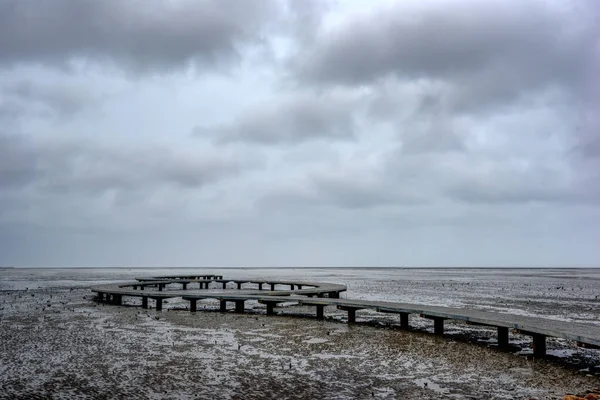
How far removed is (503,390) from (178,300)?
77.3ft

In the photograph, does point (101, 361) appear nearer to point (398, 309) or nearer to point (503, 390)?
point (503, 390)

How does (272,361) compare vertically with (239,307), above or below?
above

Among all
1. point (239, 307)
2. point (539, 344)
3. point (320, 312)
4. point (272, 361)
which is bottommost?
point (239, 307)

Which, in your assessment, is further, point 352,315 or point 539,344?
point 352,315

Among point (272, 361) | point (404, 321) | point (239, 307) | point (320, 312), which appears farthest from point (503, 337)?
point (239, 307)

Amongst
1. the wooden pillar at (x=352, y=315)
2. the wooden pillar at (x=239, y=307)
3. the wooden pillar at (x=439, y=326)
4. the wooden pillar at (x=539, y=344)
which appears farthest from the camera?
the wooden pillar at (x=239, y=307)

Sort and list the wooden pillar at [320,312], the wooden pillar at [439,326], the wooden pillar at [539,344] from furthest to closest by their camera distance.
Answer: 1. the wooden pillar at [320,312]
2. the wooden pillar at [439,326]
3. the wooden pillar at [539,344]

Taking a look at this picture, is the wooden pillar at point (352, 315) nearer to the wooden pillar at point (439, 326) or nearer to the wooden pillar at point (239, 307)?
the wooden pillar at point (439, 326)

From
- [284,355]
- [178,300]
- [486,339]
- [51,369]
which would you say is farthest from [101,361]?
[178,300]

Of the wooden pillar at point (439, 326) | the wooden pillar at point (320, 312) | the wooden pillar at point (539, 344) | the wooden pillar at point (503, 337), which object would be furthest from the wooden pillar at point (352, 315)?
the wooden pillar at point (539, 344)

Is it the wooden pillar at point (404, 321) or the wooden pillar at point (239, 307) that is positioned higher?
the wooden pillar at point (404, 321)

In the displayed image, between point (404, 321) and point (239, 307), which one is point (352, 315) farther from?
point (239, 307)

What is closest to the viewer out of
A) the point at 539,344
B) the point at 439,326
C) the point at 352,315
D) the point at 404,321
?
the point at 539,344

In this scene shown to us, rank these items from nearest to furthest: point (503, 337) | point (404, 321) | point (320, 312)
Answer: point (503, 337) → point (404, 321) → point (320, 312)
